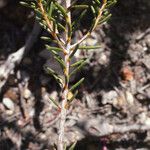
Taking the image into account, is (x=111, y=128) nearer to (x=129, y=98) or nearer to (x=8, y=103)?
(x=129, y=98)

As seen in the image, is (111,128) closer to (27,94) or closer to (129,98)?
(129,98)

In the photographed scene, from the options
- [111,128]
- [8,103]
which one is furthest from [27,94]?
[111,128]

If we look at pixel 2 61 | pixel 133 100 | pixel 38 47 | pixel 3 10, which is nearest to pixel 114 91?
pixel 133 100

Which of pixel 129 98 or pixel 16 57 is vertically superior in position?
pixel 16 57

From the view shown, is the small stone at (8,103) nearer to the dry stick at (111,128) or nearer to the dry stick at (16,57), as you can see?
the dry stick at (16,57)

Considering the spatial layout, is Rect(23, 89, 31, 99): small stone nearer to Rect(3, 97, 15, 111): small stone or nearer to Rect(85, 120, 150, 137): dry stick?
Rect(3, 97, 15, 111): small stone

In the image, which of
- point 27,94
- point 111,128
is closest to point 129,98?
point 111,128

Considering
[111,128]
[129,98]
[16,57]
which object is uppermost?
[16,57]

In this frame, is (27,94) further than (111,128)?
Yes

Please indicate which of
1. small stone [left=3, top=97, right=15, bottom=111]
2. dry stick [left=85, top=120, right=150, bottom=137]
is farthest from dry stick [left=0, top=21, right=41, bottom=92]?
dry stick [left=85, top=120, right=150, bottom=137]
